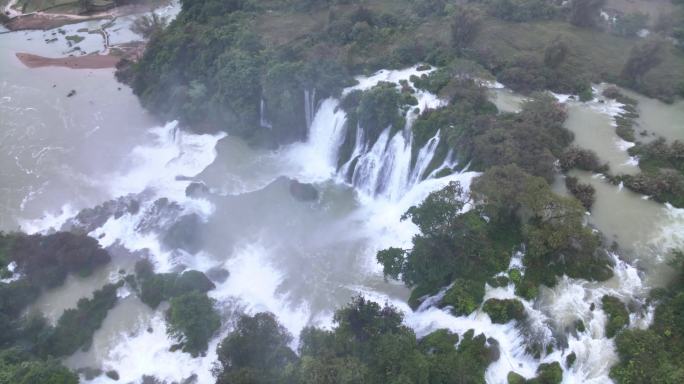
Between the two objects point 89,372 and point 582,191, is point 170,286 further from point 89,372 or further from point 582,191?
point 582,191

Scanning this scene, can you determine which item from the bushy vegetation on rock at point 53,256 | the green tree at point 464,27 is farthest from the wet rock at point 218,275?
the green tree at point 464,27

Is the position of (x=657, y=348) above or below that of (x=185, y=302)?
above

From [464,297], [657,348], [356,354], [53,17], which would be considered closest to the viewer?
[657,348]

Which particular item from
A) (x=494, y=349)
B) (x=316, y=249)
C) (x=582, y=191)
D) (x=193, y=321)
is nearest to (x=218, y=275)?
(x=193, y=321)

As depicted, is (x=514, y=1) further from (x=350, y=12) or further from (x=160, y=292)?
(x=160, y=292)

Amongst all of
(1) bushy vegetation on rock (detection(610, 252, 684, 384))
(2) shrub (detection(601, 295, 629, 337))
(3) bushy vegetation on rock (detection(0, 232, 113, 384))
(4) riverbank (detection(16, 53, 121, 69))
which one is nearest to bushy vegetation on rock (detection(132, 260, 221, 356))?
(3) bushy vegetation on rock (detection(0, 232, 113, 384))

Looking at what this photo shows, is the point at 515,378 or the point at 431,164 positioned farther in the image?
the point at 431,164

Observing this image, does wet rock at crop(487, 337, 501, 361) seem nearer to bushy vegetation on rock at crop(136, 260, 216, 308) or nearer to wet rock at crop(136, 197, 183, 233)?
bushy vegetation on rock at crop(136, 260, 216, 308)
